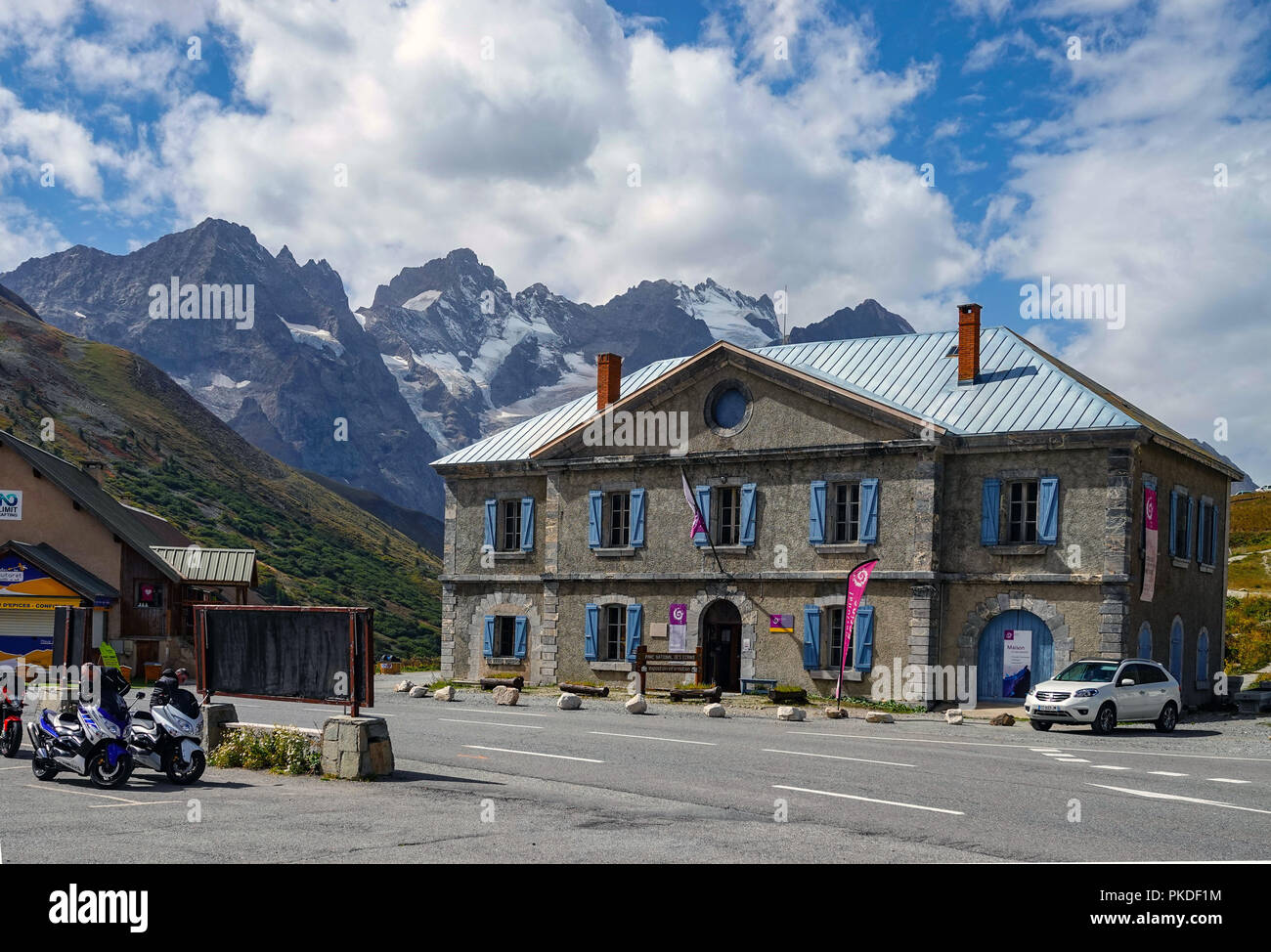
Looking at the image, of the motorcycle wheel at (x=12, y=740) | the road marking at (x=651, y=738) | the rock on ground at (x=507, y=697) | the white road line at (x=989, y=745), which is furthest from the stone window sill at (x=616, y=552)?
the motorcycle wheel at (x=12, y=740)

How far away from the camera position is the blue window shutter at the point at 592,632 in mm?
35500

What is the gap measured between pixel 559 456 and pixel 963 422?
1196 centimetres

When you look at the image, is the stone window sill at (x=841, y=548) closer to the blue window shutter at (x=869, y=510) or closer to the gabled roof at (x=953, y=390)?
the blue window shutter at (x=869, y=510)

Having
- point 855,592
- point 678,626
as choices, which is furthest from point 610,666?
point 855,592

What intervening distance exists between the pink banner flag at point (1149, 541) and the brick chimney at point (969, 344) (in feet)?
17.8

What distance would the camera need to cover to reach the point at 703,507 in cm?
3403

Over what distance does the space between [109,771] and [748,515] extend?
71.7 feet

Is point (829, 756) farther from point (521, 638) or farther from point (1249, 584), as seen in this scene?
point (1249, 584)

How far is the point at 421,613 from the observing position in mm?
100500

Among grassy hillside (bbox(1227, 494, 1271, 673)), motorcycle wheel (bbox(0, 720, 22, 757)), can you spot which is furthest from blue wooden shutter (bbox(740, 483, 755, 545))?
motorcycle wheel (bbox(0, 720, 22, 757))
